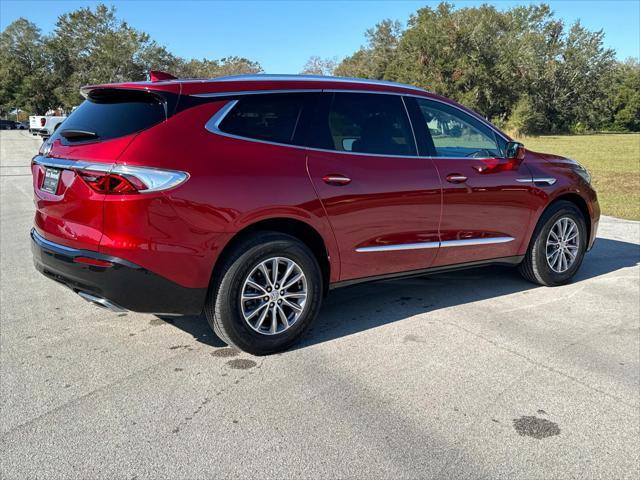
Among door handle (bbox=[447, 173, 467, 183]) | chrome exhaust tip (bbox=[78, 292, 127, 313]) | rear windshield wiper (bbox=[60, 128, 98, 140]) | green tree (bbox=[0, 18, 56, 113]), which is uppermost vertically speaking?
green tree (bbox=[0, 18, 56, 113])

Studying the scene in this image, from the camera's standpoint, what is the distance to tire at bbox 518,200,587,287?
18.0 feet

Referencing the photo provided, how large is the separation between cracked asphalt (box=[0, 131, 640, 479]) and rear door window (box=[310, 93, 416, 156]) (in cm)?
142

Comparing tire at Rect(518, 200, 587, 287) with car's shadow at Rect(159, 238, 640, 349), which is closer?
car's shadow at Rect(159, 238, 640, 349)

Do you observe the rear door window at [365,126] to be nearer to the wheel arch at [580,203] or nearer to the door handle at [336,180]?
the door handle at [336,180]

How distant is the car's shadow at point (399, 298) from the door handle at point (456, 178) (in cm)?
107

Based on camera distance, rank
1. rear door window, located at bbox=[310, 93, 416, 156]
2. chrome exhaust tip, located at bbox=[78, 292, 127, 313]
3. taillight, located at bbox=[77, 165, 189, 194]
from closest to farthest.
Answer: taillight, located at bbox=[77, 165, 189, 194]
chrome exhaust tip, located at bbox=[78, 292, 127, 313]
rear door window, located at bbox=[310, 93, 416, 156]

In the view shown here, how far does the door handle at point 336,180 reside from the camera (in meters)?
3.95

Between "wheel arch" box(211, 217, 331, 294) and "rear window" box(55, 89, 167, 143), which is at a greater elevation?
"rear window" box(55, 89, 167, 143)

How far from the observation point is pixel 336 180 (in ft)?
13.1

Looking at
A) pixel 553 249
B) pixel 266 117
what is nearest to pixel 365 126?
pixel 266 117

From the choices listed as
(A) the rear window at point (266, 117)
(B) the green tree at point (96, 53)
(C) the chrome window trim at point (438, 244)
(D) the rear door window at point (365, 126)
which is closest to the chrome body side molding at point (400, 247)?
(C) the chrome window trim at point (438, 244)

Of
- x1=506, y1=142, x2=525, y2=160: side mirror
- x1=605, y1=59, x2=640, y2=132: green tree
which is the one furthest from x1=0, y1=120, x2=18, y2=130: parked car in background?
x1=506, y1=142, x2=525, y2=160: side mirror

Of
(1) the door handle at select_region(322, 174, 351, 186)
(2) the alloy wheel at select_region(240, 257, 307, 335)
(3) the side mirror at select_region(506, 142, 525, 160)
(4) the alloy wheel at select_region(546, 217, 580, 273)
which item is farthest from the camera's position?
(4) the alloy wheel at select_region(546, 217, 580, 273)

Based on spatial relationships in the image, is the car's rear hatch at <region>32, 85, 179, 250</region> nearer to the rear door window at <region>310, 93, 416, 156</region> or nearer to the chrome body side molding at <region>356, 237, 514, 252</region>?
the rear door window at <region>310, 93, 416, 156</region>
